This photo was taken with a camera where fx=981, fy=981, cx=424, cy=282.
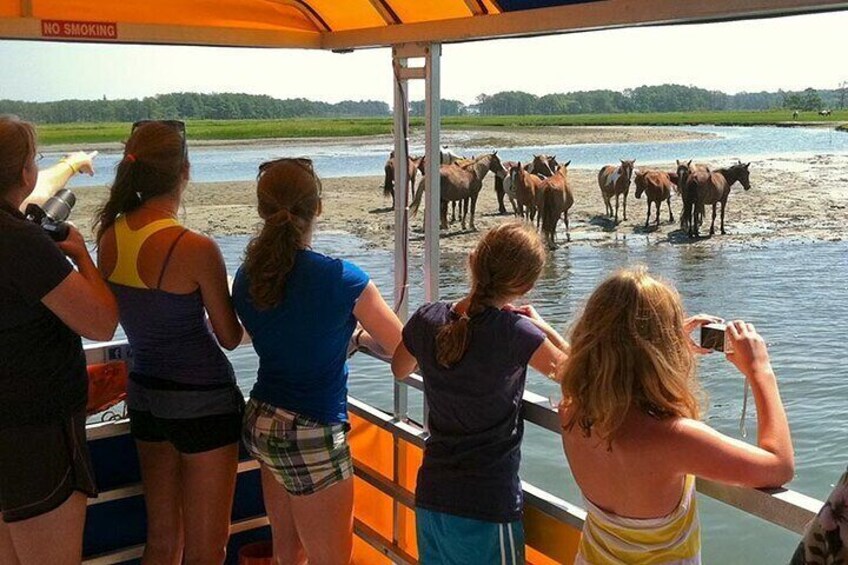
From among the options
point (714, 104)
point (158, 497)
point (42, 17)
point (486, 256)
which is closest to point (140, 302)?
point (158, 497)

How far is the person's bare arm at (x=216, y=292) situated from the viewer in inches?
88.8

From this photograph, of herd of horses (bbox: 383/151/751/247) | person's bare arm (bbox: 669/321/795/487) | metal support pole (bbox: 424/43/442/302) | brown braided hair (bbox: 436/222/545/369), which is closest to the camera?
person's bare arm (bbox: 669/321/795/487)

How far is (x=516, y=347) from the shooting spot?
201 centimetres

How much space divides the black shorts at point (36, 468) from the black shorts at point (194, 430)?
24cm

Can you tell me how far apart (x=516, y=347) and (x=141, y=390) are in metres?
0.99

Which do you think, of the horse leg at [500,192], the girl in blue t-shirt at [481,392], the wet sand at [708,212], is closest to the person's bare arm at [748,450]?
the girl in blue t-shirt at [481,392]

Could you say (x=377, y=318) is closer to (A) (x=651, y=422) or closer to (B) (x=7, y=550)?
(A) (x=651, y=422)

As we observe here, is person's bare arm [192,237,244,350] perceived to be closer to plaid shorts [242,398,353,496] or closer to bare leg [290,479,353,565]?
plaid shorts [242,398,353,496]

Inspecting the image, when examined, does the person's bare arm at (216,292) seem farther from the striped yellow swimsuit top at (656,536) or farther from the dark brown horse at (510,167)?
Answer: the dark brown horse at (510,167)

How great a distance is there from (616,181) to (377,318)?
19.4 m

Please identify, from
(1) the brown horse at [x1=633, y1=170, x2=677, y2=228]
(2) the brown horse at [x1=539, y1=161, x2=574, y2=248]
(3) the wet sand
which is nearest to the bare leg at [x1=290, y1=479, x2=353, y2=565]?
(3) the wet sand

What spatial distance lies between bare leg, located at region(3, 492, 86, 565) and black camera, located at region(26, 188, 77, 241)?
60 cm

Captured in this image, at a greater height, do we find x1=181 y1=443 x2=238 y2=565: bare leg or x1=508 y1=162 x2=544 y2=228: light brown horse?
x1=181 y1=443 x2=238 y2=565: bare leg

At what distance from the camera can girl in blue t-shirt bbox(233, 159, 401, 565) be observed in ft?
7.38
